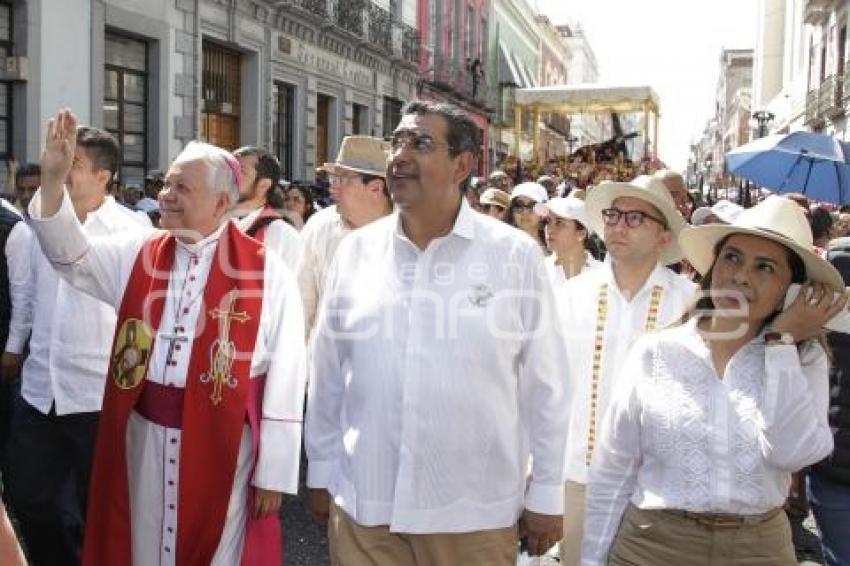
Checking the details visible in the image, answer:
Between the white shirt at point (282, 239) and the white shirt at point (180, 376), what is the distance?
60.5 inches

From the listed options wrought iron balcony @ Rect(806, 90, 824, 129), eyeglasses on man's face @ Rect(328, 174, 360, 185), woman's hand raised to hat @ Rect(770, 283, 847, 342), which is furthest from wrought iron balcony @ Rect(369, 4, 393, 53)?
woman's hand raised to hat @ Rect(770, 283, 847, 342)

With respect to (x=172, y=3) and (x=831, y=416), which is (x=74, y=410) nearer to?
(x=831, y=416)

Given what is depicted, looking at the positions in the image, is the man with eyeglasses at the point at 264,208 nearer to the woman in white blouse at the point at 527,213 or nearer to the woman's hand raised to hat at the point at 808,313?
the woman in white blouse at the point at 527,213

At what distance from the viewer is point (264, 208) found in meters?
5.38

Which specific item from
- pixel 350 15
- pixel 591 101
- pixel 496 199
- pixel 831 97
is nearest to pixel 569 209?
pixel 496 199

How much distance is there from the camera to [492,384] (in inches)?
115

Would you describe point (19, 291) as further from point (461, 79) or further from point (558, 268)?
point (461, 79)

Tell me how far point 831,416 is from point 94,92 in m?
11.3

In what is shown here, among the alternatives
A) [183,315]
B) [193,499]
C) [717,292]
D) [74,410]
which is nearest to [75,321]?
[74,410]

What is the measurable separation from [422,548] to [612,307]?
1334 millimetres

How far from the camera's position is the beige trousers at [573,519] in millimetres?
3725

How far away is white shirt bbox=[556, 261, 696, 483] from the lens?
3.68m

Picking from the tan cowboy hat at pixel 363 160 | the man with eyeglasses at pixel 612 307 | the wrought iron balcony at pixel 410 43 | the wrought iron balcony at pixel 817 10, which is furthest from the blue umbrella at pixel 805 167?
the wrought iron balcony at pixel 817 10

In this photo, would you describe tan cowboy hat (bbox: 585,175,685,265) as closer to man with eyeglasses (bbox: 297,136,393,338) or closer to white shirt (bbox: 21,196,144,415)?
man with eyeglasses (bbox: 297,136,393,338)
